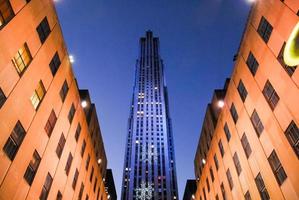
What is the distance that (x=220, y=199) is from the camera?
36844 millimetres

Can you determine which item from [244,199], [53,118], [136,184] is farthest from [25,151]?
[136,184]

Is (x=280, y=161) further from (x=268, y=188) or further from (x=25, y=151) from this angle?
(x=25, y=151)

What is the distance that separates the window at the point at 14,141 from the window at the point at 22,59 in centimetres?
418

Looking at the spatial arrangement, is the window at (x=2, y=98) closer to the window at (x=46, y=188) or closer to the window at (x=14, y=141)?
the window at (x=14, y=141)

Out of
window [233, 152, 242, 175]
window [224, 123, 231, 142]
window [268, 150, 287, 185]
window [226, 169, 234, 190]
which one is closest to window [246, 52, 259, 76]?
window [268, 150, 287, 185]

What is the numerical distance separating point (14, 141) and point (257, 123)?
2090 cm

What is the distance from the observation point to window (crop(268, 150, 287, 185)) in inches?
854

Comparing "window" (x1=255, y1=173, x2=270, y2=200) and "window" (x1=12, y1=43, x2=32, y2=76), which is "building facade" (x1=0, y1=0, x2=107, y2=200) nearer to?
"window" (x1=12, y1=43, x2=32, y2=76)

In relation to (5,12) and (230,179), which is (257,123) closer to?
(230,179)

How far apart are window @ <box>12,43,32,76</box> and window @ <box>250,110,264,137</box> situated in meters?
20.8

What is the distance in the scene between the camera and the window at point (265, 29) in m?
23.2

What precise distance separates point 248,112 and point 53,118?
19432mm

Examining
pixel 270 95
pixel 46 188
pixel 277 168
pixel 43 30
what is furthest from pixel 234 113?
pixel 43 30

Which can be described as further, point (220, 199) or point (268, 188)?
point (220, 199)
